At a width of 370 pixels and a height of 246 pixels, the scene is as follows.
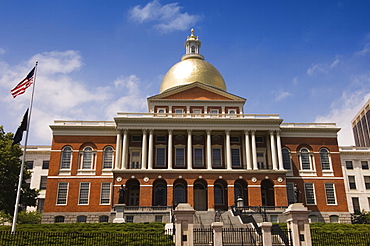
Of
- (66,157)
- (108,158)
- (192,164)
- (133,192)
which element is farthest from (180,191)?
(66,157)

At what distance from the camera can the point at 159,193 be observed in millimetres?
46250

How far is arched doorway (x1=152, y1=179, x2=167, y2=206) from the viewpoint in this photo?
4578cm

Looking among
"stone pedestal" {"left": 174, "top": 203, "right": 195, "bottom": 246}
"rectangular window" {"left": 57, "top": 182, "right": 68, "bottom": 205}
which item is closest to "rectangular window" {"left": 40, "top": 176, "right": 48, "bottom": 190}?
"rectangular window" {"left": 57, "top": 182, "right": 68, "bottom": 205}

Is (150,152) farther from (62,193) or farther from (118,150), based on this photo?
(62,193)

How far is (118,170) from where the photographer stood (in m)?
43.6

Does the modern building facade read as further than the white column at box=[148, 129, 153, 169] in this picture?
Yes

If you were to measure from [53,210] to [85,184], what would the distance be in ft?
15.4

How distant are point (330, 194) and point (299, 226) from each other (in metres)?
28.4

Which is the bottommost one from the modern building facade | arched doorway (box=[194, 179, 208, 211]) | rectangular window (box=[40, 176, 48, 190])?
arched doorway (box=[194, 179, 208, 211])

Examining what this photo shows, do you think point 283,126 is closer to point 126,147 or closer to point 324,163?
point 324,163

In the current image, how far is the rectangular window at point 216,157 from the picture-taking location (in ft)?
156

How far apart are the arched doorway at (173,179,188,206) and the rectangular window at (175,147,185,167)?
7.13 ft

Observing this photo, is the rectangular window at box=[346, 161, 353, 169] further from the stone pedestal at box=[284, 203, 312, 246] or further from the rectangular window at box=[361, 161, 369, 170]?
the stone pedestal at box=[284, 203, 312, 246]

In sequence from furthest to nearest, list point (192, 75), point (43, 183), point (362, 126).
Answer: point (362, 126), point (43, 183), point (192, 75)
